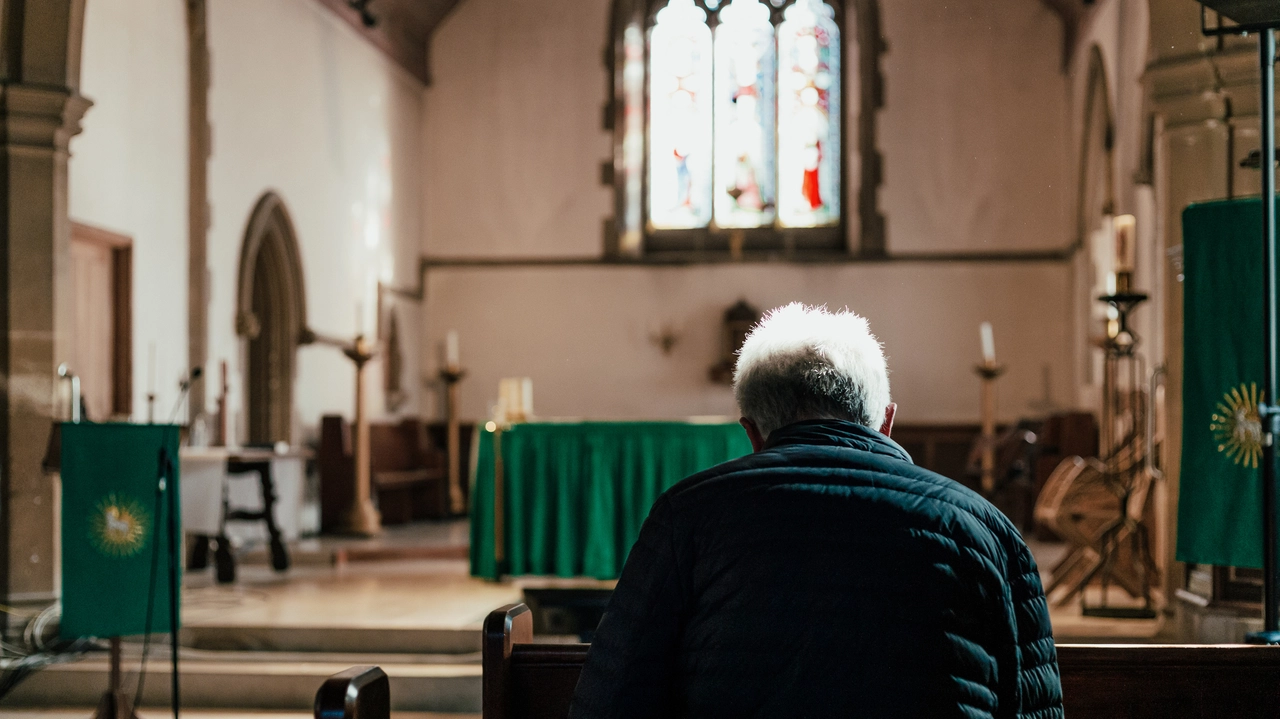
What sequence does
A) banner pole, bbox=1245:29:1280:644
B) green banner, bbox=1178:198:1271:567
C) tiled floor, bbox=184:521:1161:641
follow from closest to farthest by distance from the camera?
banner pole, bbox=1245:29:1280:644, green banner, bbox=1178:198:1271:567, tiled floor, bbox=184:521:1161:641

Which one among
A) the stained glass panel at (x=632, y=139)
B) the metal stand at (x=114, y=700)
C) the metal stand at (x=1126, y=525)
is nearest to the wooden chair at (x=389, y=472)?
the stained glass panel at (x=632, y=139)

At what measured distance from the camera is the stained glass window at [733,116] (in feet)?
38.5

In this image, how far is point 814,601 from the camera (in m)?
1.29

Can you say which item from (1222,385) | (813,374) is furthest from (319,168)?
(813,374)

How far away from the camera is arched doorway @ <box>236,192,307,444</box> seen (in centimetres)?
884

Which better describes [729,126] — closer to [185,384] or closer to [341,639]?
[341,639]

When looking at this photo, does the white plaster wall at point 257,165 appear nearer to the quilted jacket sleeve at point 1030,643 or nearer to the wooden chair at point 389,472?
the wooden chair at point 389,472

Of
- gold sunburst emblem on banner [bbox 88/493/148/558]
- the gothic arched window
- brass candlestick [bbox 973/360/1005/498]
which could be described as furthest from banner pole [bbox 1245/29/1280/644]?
the gothic arched window

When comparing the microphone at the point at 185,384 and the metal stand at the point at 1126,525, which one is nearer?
the microphone at the point at 185,384

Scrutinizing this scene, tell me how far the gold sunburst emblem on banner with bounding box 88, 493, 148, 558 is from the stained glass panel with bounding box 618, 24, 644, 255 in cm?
815

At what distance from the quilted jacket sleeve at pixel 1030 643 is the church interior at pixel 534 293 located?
1693mm

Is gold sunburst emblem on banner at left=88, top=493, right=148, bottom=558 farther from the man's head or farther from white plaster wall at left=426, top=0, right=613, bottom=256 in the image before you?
white plaster wall at left=426, top=0, right=613, bottom=256

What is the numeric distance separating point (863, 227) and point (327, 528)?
5553 mm

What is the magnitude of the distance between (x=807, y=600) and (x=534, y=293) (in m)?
10.7
